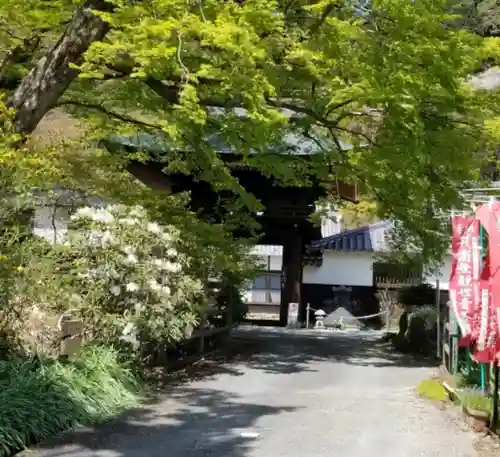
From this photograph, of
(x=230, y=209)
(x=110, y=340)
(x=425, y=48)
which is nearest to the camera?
(x=110, y=340)

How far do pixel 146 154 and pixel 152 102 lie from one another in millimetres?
4049

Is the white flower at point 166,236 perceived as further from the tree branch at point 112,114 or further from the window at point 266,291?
the window at point 266,291

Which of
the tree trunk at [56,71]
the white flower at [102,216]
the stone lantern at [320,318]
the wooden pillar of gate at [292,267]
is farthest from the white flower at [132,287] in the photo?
the stone lantern at [320,318]

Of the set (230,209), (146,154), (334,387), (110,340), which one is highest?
(146,154)

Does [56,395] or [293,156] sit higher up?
[293,156]

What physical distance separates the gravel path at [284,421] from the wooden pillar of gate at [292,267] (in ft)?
41.5

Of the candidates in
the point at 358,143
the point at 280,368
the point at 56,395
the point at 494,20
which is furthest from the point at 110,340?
the point at 494,20

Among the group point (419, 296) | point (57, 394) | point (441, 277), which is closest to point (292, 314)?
point (441, 277)

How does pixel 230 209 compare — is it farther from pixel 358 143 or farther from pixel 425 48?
pixel 425 48

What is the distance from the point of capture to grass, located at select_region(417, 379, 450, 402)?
9523 mm

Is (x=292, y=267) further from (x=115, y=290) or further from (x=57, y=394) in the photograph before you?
(x=57, y=394)

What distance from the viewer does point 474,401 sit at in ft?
25.9

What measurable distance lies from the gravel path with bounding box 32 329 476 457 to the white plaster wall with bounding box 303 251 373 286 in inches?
728

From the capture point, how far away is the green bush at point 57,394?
624cm
